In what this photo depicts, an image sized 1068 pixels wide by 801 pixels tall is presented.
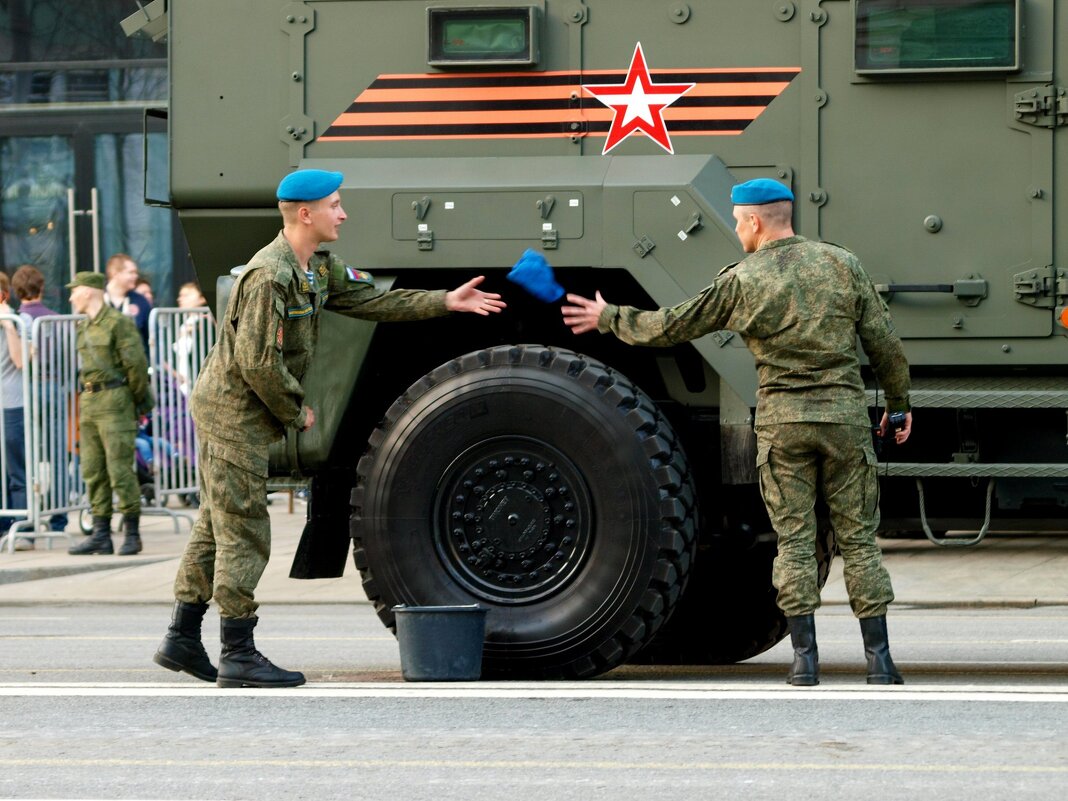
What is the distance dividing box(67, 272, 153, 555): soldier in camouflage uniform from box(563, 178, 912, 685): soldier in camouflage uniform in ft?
24.5

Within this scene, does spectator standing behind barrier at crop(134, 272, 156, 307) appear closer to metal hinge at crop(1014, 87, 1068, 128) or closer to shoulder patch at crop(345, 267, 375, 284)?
shoulder patch at crop(345, 267, 375, 284)

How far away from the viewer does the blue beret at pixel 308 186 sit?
7172 millimetres

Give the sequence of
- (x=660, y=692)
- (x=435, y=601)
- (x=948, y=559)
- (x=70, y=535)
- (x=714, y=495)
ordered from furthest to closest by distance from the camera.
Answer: (x=70, y=535) → (x=948, y=559) → (x=714, y=495) → (x=435, y=601) → (x=660, y=692)

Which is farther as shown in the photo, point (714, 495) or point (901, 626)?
point (901, 626)

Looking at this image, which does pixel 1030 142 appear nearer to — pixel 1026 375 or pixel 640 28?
pixel 1026 375

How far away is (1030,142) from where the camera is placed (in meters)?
7.48

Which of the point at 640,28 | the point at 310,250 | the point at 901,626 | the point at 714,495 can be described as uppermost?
the point at 640,28

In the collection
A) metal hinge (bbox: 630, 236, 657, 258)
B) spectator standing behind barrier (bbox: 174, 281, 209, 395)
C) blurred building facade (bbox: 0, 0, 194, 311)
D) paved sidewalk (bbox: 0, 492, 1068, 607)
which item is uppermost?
blurred building facade (bbox: 0, 0, 194, 311)

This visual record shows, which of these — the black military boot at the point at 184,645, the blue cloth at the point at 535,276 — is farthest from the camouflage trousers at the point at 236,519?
the blue cloth at the point at 535,276

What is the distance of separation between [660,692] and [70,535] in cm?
861

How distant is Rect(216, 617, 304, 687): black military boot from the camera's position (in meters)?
Result: 7.19

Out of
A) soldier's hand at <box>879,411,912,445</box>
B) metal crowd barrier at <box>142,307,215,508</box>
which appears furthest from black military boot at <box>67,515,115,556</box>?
soldier's hand at <box>879,411,912,445</box>

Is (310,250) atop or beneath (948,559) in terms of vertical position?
atop

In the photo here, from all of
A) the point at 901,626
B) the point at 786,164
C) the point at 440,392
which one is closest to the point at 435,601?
the point at 440,392
